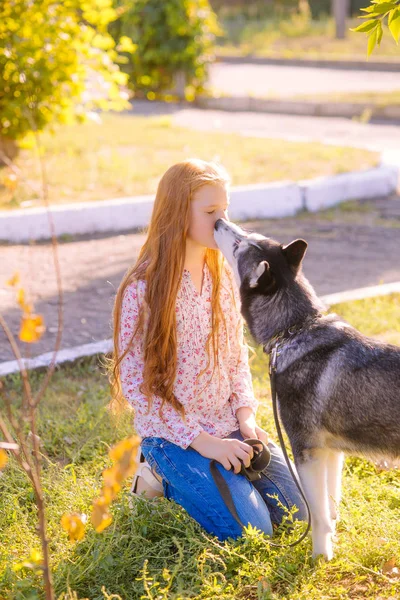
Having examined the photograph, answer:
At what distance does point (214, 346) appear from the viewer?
144 inches

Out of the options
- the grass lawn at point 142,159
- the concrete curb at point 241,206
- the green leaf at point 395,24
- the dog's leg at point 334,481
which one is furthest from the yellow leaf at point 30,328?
the grass lawn at point 142,159

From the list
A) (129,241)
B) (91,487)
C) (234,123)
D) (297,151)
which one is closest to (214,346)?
(91,487)

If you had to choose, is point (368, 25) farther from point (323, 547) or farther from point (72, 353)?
point (72, 353)

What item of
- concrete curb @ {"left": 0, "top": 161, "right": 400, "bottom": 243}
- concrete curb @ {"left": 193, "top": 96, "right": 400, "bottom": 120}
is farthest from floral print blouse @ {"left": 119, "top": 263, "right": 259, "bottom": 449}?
concrete curb @ {"left": 193, "top": 96, "right": 400, "bottom": 120}

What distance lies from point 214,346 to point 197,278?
333 mm

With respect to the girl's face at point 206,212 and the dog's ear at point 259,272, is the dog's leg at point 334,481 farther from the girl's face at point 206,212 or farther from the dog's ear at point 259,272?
the girl's face at point 206,212

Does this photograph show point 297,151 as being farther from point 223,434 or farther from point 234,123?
point 223,434

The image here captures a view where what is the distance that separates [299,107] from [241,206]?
23.4 feet

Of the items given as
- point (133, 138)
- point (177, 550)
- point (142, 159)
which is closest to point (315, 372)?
point (177, 550)

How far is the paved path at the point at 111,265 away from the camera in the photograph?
5.75m

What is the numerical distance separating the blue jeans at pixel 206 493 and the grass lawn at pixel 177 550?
0.06m

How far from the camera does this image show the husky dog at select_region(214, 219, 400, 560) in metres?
3.10

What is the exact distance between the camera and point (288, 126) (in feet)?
43.4

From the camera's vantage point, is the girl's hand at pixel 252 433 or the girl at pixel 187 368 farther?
the girl's hand at pixel 252 433
